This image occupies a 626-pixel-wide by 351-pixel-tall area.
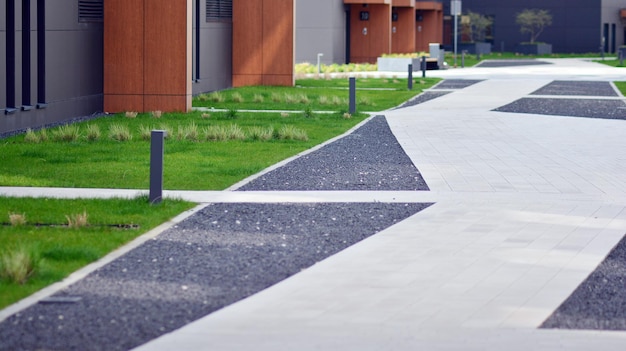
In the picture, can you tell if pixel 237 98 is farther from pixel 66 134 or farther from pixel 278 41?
pixel 66 134

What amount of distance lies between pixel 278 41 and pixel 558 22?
5853 centimetres

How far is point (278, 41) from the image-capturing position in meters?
40.4

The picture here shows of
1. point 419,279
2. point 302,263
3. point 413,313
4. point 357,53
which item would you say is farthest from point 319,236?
point 357,53

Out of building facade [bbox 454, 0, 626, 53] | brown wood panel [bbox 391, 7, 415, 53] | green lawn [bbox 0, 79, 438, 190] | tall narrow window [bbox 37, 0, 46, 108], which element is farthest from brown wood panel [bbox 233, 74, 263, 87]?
building facade [bbox 454, 0, 626, 53]

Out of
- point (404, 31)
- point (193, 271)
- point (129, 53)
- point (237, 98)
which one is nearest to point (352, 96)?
point (129, 53)

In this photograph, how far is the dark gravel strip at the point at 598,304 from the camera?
8680 millimetres

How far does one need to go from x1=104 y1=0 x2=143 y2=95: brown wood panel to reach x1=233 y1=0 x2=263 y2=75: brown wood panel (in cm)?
1183

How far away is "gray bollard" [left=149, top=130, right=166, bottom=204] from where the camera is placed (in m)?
13.5

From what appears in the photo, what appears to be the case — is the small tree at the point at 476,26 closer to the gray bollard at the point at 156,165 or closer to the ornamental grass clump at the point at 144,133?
the ornamental grass clump at the point at 144,133

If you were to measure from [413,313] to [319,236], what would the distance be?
131 inches

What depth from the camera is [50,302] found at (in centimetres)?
909

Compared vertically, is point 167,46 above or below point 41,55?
above

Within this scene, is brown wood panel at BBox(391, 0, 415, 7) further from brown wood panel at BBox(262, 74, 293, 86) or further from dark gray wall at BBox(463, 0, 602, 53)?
brown wood panel at BBox(262, 74, 293, 86)

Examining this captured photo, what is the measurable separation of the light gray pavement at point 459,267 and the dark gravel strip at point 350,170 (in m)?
0.36
